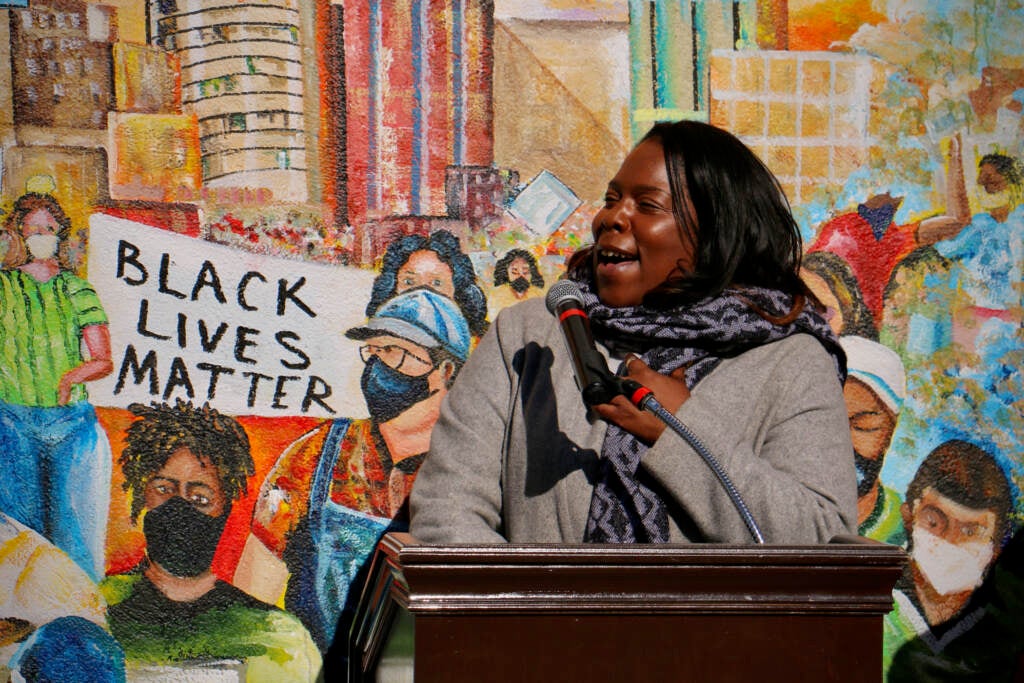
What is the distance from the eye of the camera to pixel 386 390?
344 cm

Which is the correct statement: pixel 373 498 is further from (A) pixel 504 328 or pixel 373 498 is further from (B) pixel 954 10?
(B) pixel 954 10

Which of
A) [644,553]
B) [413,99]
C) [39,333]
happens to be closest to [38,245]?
[39,333]

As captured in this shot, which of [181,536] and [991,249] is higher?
[991,249]

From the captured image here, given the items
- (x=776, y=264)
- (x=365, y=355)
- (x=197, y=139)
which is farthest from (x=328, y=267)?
(x=776, y=264)

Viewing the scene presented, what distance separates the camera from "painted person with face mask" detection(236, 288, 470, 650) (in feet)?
11.0

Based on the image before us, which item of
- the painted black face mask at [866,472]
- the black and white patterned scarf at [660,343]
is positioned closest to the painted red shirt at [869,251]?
the painted black face mask at [866,472]

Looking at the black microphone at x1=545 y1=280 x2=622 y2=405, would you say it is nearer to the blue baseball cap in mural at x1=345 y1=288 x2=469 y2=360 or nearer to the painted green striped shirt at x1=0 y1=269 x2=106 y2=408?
the blue baseball cap in mural at x1=345 y1=288 x2=469 y2=360

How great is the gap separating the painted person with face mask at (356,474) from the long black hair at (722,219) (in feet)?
2.58

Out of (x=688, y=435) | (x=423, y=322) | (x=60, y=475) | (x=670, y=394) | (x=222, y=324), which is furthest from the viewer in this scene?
(x=423, y=322)

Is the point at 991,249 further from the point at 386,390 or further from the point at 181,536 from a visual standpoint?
the point at 181,536

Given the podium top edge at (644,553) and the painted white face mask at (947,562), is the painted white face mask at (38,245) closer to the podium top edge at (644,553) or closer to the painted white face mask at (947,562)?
the podium top edge at (644,553)

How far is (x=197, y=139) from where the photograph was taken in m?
3.36

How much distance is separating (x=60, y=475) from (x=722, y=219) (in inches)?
69.4

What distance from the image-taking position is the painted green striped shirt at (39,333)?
3.24 m
